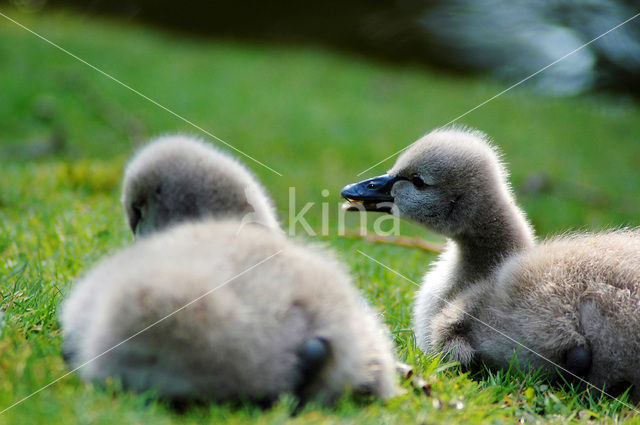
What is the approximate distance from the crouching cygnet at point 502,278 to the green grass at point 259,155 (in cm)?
13

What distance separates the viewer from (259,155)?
27.8ft

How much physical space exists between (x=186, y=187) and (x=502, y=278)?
1502 millimetres

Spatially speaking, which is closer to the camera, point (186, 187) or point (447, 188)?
point (186, 187)

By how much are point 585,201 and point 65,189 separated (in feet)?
20.4

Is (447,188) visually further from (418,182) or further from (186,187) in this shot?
(186,187)

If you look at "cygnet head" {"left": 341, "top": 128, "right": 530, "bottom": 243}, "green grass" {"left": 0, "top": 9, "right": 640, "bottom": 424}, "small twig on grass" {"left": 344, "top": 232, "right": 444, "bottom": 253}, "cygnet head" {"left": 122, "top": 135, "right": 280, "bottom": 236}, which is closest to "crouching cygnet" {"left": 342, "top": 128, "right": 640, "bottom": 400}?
"cygnet head" {"left": 341, "top": 128, "right": 530, "bottom": 243}

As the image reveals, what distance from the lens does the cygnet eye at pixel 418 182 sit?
3.62m

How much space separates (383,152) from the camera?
350 inches

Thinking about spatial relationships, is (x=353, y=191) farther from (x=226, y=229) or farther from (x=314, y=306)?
(x=314, y=306)

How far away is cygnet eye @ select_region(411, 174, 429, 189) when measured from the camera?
3615 millimetres

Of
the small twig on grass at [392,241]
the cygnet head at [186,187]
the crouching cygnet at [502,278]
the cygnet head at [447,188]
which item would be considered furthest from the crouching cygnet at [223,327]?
the small twig on grass at [392,241]

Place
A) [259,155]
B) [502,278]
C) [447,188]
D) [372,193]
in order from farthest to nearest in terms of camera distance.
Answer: [259,155] → [372,193] → [447,188] → [502,278]

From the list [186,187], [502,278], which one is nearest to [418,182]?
[502,278]

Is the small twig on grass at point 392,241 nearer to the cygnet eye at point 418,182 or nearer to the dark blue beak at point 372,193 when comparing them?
the dark blue beak at point 372,193
